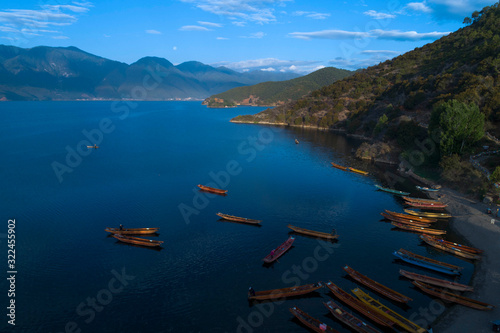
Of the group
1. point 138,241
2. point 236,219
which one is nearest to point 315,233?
point 236,219

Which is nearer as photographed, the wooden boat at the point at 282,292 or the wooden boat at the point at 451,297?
the wooden boat at the point at 451,297

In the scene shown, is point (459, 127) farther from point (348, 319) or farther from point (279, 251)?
point (348, 319)

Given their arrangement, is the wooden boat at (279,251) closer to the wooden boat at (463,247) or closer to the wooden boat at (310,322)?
the wooden boat at (310,322)

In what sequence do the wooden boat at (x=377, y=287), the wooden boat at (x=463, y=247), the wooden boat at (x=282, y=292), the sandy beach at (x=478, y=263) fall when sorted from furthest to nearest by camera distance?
the wooden boat at (x=463, y=247) < the wooden boat at (x=282, y=292) < the wooden boat at (x=377, y=287) < the sandy beach at (x=478, y=263)

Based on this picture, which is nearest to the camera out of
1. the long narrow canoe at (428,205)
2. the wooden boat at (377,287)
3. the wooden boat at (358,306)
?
the wooden boat at (358,306)

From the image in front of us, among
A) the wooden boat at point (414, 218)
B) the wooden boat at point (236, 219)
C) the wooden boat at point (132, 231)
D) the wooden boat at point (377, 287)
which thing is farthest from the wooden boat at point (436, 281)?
the wooden boat at point (132, 231)

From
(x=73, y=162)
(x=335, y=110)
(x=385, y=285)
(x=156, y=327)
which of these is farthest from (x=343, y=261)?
(x=335, y=110)

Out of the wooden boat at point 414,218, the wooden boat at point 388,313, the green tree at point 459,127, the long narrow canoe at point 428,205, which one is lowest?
the wooden boat at point 388,313

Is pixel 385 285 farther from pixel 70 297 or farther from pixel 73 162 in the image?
pixel 73 162
